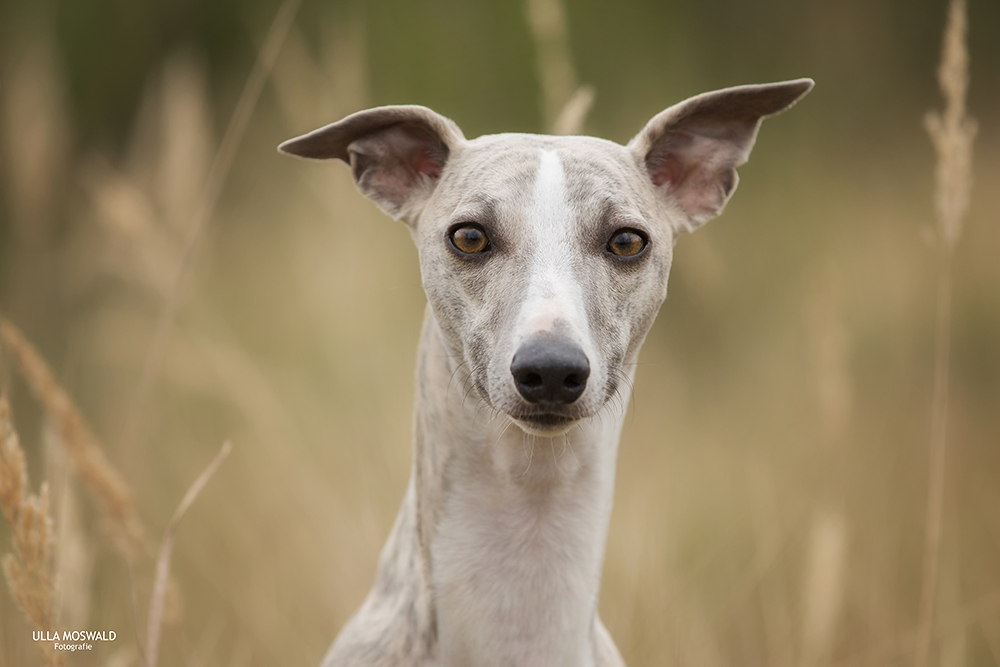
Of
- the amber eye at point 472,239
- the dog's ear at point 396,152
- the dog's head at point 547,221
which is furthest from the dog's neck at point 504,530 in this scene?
the dog's ear at point 396,152

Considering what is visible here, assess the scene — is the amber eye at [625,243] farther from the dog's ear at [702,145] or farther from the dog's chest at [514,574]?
the dog's chest at [514,574]

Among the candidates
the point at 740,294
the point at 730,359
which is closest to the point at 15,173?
the point at 730,359

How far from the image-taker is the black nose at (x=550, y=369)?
7.60ft

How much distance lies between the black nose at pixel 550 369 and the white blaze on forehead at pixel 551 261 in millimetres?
40

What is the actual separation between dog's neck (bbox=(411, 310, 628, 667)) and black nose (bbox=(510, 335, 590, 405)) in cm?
37

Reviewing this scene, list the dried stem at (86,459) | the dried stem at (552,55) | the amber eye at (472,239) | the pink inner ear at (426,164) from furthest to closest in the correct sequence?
the dried stem at (552,55)
the pink inner ear at (426,164)
the amber eye at (472,239)
the dried stem at (86,459)

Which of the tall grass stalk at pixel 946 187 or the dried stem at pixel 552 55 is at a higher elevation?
the dried stem at pixel 552 55

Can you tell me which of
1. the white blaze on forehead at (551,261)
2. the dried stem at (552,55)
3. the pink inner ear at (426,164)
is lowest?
the white blaze on forehead at (551,261)

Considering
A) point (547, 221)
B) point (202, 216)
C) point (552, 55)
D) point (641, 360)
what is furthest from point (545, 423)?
point (641, 360)

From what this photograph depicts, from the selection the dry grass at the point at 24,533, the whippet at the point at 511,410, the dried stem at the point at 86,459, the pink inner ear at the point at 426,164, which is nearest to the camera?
the dry grass at the point at 24,533

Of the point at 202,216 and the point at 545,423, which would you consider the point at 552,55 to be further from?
the point at 545,423

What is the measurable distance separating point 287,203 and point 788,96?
5416 millimetres

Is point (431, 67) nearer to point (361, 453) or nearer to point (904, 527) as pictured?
point (361, 453)

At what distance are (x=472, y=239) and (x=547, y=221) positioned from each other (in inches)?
9.4
